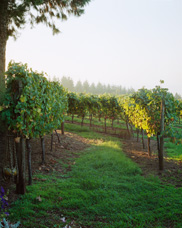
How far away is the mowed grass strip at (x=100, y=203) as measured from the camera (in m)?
3.65

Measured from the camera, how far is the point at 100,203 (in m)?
4.38

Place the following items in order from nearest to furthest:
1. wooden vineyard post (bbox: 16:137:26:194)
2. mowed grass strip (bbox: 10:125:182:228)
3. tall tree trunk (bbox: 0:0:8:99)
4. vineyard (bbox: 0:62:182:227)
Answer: mowed grass strip (bbox: 10:125:182:228) < vineyard (bbox: 0:62:182:227) < wooden vineyard post (bbox: 16:137:26:194) < tall tree trunk (bbox: 0:0:8:99)

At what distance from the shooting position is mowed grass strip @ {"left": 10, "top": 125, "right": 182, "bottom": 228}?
→ 3.65m

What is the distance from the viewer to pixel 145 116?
29.2 ft

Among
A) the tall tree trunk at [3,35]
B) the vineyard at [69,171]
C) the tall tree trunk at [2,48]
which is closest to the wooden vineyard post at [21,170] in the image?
the vineyard at [69,171]

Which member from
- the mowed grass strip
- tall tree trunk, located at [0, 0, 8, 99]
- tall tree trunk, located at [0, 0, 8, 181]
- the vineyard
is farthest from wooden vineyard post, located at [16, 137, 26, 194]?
tall tree trunk, located at [0, 0, 8, 99]

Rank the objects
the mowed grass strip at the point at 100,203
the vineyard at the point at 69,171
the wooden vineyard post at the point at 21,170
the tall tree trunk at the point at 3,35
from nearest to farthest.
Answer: the mowed grass strip at the point at 100,203, the vineyard at the point at 69,171, the wooden vineyard post at the point at 21,170, the tall tree trunk at the point at 3,35

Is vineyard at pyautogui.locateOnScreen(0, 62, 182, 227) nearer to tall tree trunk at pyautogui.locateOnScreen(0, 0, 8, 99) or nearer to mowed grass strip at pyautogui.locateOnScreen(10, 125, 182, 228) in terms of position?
mowed grass strip at pyautogui.locateOnScreen(10, 125, 182, 228)

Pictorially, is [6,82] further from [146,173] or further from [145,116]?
[145,116]

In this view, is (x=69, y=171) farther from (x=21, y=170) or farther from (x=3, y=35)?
(x=3, y=35)

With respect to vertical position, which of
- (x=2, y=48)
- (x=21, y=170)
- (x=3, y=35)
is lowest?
(x=21, y=170)

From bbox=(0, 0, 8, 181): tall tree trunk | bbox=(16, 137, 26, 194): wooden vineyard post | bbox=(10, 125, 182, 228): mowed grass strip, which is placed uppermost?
bbox=(0, 0, 8, 181): tall tree trunk

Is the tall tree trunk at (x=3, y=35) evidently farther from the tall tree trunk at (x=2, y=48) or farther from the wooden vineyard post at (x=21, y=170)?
the wooden vineyard post at (x=21, y=170)

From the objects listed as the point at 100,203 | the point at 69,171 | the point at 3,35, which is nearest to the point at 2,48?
the point at 3,35
